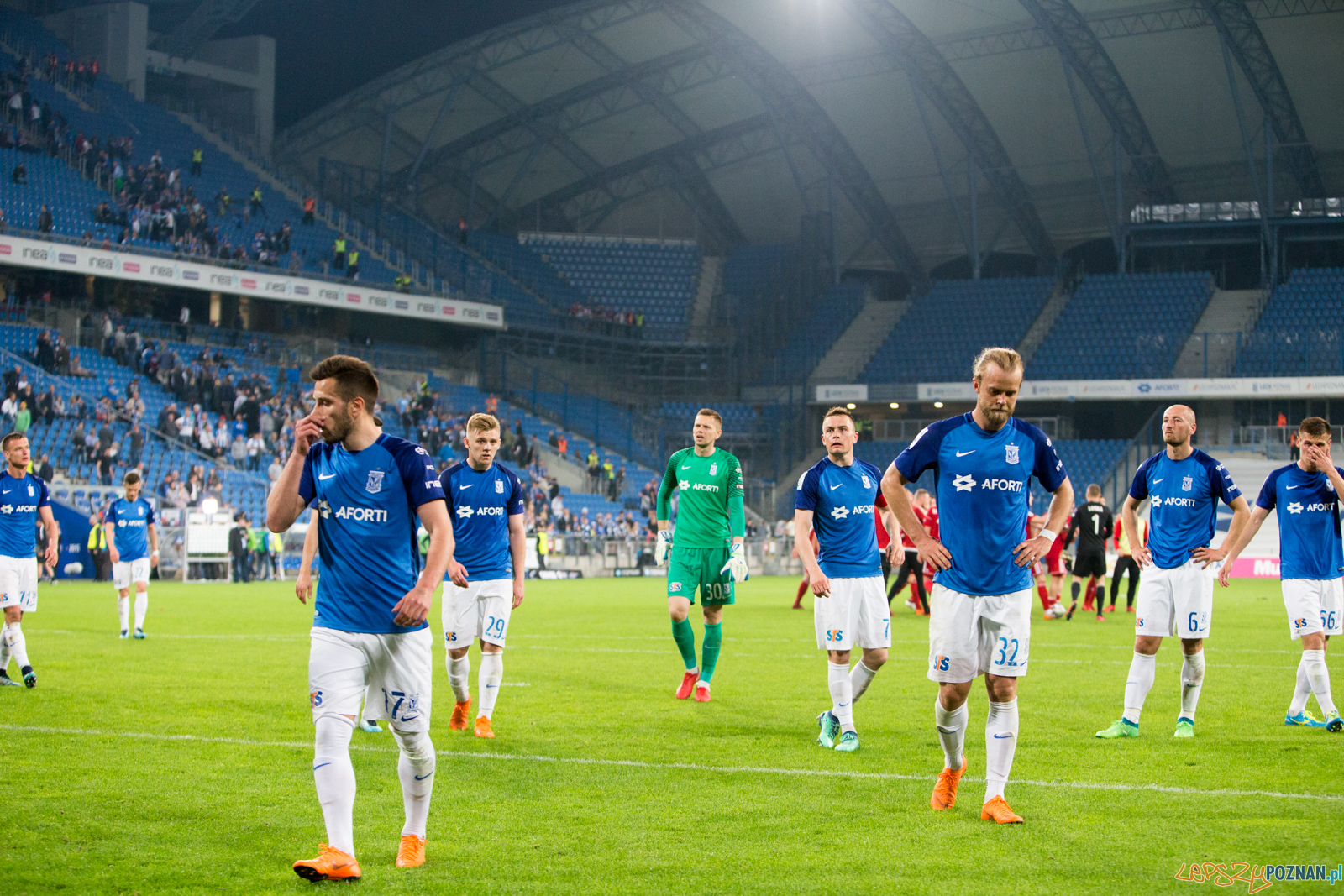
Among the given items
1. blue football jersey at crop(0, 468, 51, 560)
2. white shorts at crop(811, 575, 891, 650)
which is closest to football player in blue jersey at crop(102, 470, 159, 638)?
blue football jersey at crop(0, 468, 51, 560)

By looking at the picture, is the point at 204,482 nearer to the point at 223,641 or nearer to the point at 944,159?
the point at 223,641

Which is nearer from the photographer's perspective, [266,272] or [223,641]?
[223,641]

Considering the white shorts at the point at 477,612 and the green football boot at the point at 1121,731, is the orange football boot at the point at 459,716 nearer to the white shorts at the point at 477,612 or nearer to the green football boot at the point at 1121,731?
the white shorts at the point at 477,612

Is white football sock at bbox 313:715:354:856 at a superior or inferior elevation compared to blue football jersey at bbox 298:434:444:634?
inferior

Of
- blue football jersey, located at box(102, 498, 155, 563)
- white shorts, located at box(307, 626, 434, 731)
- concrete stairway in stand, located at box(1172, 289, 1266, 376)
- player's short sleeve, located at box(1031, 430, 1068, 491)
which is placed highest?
concrete stairway in stand, located at box(1172, 289, 1266, 376)

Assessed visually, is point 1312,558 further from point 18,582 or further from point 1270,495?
point 18,582

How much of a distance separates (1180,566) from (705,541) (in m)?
4.09

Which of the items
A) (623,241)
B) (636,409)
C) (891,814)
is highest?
(623,241)

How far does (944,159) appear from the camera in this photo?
54.2 metres

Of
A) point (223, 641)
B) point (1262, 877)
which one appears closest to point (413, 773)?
point (1262, 877)

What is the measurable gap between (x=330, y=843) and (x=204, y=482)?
3172 centimetres

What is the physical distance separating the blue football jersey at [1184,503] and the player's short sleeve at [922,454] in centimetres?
348

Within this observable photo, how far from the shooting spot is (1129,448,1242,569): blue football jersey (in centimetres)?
977

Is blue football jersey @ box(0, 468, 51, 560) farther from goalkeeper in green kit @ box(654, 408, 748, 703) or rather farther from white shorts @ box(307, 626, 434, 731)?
white shorts @ box(307, 626, 434, 731)
